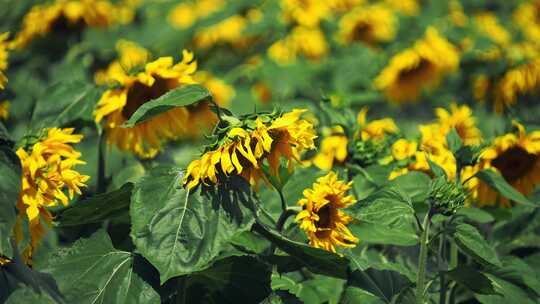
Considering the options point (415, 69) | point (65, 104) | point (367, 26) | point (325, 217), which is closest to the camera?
point (325, 217)

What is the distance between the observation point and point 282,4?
3730 millimetres

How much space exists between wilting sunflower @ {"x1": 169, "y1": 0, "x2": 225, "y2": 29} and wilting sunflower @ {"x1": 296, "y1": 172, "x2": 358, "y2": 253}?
2519mm

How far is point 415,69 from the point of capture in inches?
129

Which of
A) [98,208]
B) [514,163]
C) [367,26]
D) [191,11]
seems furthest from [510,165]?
[191,11]

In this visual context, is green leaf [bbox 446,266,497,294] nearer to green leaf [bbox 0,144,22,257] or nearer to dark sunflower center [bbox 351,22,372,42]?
green leaf [bbox 0,144,22,257]

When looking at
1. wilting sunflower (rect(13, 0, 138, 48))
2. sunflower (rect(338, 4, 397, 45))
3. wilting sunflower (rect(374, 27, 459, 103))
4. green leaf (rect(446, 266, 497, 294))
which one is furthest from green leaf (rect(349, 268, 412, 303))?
sunflower (rect(338, 4, 397, 45))

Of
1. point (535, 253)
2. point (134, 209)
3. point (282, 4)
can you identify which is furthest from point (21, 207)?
point (282, 4)

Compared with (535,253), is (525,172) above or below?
above

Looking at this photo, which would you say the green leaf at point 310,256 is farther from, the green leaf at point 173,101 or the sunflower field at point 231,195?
the green leaf at point 173,101

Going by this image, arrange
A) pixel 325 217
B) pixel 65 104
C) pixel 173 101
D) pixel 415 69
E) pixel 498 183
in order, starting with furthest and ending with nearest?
pixel 415 69, pixel 65 104, pixel 498 183, pixel 325 217, pixel 173 101

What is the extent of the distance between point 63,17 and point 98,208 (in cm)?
146

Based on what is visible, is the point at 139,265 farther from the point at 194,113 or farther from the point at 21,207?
the point at 194,113

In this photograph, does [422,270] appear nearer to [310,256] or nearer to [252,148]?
[310,256]

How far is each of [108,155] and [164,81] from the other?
0.65m
